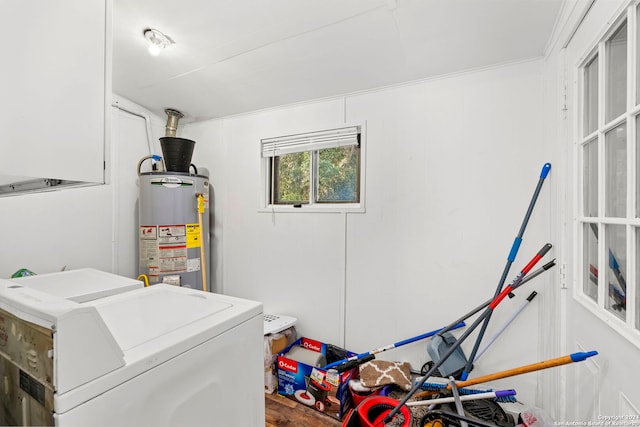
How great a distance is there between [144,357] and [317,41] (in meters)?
1.63

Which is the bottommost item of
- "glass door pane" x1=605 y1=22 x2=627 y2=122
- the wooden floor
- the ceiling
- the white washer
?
the wooden floor

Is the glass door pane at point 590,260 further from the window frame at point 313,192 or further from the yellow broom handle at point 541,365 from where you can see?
the window frame at point 313,192

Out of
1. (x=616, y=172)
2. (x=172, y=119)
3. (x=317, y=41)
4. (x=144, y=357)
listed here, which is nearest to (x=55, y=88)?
(x=144, y=357)

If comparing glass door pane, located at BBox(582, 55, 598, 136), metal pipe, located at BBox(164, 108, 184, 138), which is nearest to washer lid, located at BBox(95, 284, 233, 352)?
glass door pane, located at BBox(582, 55, 598, 136)

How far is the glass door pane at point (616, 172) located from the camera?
2.83ft

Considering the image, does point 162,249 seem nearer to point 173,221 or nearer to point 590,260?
point 173,221

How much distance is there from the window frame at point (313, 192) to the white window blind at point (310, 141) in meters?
0.03

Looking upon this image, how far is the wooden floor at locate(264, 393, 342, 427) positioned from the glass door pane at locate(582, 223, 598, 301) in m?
1.39

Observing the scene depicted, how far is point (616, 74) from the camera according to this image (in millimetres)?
904

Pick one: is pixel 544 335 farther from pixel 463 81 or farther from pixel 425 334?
pixel 463 81

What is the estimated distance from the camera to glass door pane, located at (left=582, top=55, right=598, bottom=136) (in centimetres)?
106

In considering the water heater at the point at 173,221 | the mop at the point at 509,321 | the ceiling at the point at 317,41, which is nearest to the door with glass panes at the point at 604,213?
the mop at the point at 509,321

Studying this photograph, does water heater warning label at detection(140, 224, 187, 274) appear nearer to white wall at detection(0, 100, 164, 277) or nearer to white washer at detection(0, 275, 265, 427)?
white wall at detection(0, 100, 164, 277)

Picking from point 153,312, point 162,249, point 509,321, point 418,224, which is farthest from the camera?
point 162,249
